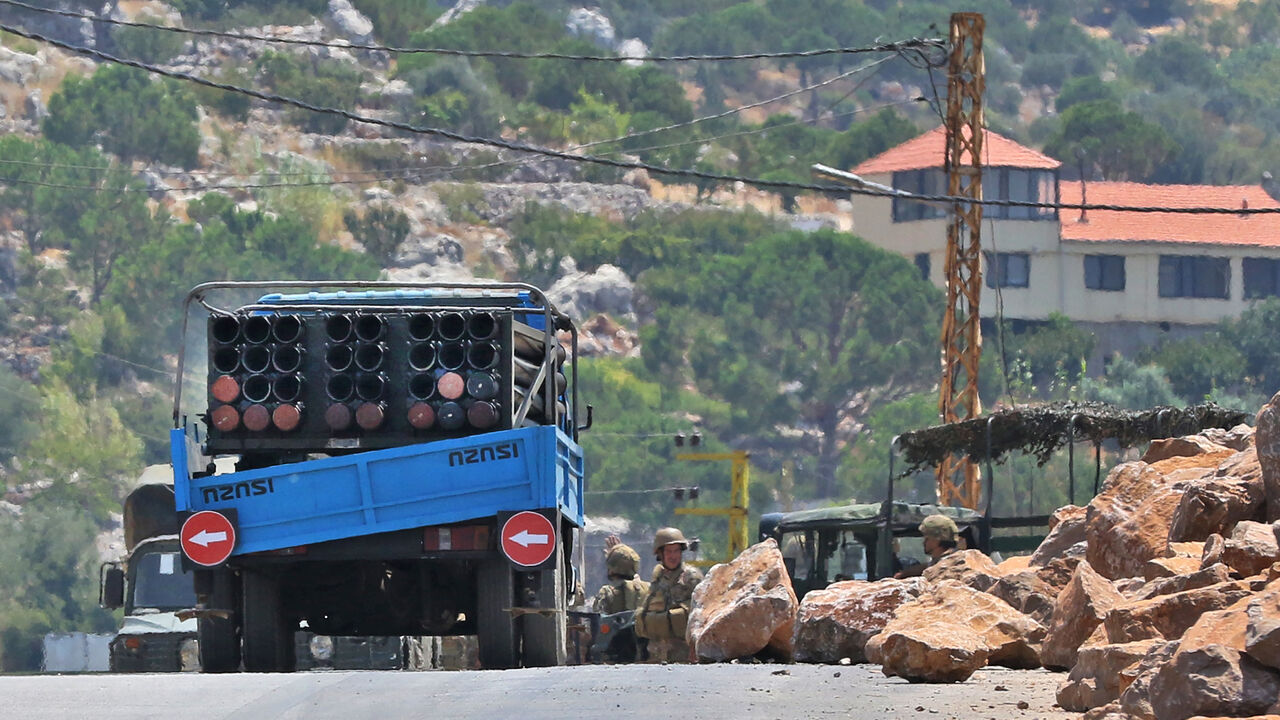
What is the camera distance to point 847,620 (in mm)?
14453

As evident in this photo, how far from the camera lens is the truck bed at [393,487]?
14578 mm

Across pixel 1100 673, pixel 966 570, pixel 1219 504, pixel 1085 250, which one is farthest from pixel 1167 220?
pixel 1100 673

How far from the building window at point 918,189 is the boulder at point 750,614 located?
266 ft

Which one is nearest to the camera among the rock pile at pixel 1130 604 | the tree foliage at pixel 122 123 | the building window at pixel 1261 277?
the rock pile at pixel 1130 604

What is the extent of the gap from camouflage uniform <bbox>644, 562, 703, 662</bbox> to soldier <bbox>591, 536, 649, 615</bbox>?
53.4 inches

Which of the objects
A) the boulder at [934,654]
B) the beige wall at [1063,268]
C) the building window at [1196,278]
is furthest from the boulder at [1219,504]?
the building window at [1196,278]

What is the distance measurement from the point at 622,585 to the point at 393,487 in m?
5.42

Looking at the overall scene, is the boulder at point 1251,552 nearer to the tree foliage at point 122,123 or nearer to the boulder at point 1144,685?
the boulder at point 1144,685

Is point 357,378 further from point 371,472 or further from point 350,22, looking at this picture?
point 350,22

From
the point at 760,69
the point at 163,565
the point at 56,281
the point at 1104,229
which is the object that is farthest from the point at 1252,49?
the point at 163,565

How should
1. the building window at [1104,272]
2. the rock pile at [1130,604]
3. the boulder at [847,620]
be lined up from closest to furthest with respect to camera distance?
1. the rock pile at [1130,604]
2. the boulder at [847,620]
3. the building window at [1104,272]

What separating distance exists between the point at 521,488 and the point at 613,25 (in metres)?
134

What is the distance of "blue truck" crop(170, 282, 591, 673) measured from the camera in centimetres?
1461

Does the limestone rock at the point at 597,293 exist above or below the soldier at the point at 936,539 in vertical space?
above
